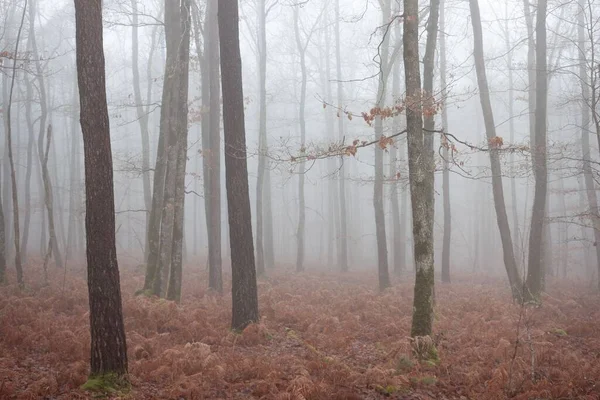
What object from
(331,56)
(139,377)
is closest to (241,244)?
(139,377)

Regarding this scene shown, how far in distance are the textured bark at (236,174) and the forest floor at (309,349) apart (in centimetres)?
68

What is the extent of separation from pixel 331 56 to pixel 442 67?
384 inches

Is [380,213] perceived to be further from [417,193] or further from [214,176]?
[417,193]

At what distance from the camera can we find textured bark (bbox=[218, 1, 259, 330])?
9.48 metres

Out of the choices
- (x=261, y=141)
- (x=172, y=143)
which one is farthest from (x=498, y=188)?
(x=261, y=141)

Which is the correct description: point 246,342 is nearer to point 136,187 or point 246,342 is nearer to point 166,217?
point 166,217

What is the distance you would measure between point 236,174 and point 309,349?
382 cm

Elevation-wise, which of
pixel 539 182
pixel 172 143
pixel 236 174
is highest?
pixel 172 143

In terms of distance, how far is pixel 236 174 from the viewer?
9.61 m

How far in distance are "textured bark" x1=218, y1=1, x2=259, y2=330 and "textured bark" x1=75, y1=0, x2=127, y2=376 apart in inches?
133

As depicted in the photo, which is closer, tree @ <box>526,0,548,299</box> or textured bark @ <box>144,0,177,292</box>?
textured bark @ <box>144,0,177,292</box>

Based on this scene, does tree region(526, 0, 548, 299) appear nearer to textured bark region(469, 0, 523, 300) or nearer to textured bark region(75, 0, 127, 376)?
textured bark region(469, 0, 523, 300)

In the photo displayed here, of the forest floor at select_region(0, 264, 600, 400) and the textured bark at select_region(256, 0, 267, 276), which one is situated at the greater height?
the textured bark at select_region(256, 0, 267, 276)

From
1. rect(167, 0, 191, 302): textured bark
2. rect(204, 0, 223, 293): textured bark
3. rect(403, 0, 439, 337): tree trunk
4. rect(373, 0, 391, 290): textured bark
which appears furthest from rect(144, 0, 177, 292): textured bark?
rect(403, 0, 439, 337): tree trunk
